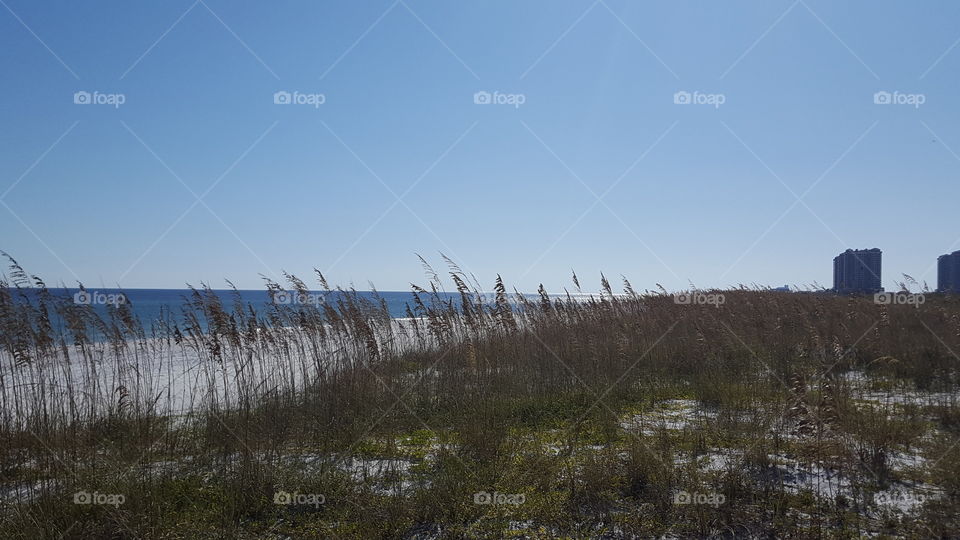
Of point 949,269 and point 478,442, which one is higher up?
point 949,269

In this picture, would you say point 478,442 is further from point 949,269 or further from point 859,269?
point 949,269

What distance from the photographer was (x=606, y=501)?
414 cm

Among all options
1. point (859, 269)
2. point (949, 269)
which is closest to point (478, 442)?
point (859, 269)

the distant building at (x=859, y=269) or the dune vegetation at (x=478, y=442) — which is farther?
the distant building at (x=859, y=269)

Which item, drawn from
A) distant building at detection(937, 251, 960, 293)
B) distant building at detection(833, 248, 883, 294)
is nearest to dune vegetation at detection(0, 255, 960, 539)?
distant building at detection(833, 248, 883, 294)

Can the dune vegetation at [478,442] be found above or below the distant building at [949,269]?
below

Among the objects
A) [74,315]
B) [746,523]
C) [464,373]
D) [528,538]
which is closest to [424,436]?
[464,373]

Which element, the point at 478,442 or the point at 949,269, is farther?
the point at 949,269

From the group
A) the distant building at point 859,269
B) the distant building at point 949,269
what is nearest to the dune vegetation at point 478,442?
the distant building at point 859,269

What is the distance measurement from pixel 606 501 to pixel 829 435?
2.39 m

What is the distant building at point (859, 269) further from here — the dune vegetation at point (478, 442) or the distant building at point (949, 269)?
the dune vegetation at point (478, 442)

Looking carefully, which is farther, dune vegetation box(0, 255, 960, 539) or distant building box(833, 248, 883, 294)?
distant building box(833, 248, 883, 294)

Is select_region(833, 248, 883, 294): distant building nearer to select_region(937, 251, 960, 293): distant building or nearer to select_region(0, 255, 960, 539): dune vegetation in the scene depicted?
select_region(937, 251, 960, 293): distant building

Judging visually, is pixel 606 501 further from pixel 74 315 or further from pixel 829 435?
pixel 74 315
